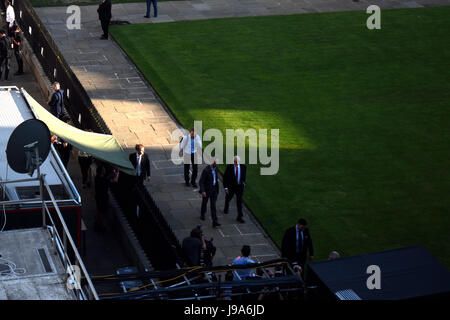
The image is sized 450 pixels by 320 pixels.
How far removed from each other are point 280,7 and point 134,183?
77.8ft

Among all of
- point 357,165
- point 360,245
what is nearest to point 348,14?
point 357,165

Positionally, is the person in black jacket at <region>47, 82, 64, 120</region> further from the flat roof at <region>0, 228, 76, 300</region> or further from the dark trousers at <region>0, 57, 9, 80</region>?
the flat roof at <region>0, 228, 76, 300</region>

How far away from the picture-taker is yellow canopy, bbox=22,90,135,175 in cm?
2103

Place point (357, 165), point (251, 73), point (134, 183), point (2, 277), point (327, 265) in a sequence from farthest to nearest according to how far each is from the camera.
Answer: point (251, 73) < point (357, 165) < point (134, 183) < point (327, 265) < point (2, 277)

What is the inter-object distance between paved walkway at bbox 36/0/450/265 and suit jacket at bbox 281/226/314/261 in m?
1.88

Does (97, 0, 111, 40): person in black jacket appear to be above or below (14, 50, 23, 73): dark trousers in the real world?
above

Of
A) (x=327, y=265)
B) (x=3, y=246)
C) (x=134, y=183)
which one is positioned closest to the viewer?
(x=3, y=246)

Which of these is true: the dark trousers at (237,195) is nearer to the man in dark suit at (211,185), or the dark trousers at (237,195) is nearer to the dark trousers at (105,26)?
the man in dark suit at (211,185)

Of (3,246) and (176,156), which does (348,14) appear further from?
(3,246)

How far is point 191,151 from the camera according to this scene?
23.1 meters

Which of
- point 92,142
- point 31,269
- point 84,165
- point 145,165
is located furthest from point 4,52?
point 31,269

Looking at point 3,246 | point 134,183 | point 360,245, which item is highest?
point 3,246

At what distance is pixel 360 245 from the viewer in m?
20.7

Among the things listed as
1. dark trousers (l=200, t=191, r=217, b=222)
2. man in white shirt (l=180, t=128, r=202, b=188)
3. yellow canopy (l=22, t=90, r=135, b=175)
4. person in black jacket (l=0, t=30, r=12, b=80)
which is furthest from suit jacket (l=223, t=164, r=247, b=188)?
person in black jacket (l=0, t=30, r=12, b=80)
